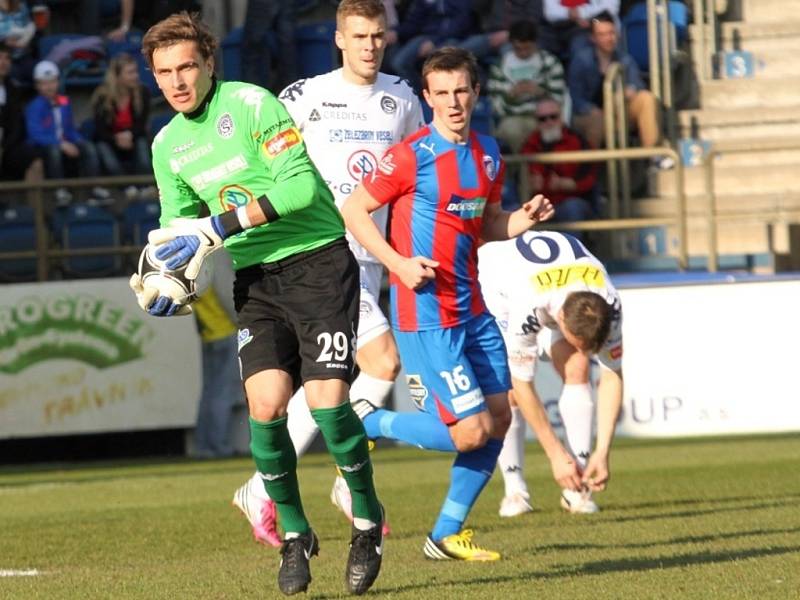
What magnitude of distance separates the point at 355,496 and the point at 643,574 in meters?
1.13

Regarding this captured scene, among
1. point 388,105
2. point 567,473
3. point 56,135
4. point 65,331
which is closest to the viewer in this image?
point 567,473

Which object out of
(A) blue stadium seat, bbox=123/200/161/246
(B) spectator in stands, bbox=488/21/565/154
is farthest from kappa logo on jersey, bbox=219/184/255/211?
(B) spectator in stands, bbox=488/21/565/154

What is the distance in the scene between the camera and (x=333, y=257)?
6559mm

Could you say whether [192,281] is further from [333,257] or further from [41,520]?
[41,520]

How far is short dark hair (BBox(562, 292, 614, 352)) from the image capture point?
27.9 ft

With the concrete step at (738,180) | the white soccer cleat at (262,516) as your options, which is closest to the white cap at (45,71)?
the concrete step at (738,180)

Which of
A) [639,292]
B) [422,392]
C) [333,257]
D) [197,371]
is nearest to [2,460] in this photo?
[197,371]

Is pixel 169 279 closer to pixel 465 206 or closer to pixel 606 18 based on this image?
pixel 465 206

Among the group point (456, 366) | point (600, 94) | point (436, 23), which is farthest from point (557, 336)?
point (436, 23)

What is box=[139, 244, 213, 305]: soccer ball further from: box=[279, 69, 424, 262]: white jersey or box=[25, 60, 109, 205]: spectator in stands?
box=[25, 60, 109, 205]: spectator in stands

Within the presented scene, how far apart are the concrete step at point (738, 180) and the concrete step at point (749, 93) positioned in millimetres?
1169

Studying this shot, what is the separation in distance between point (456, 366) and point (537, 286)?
1.94 meters

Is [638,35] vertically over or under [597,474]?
over

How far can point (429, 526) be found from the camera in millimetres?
9172
